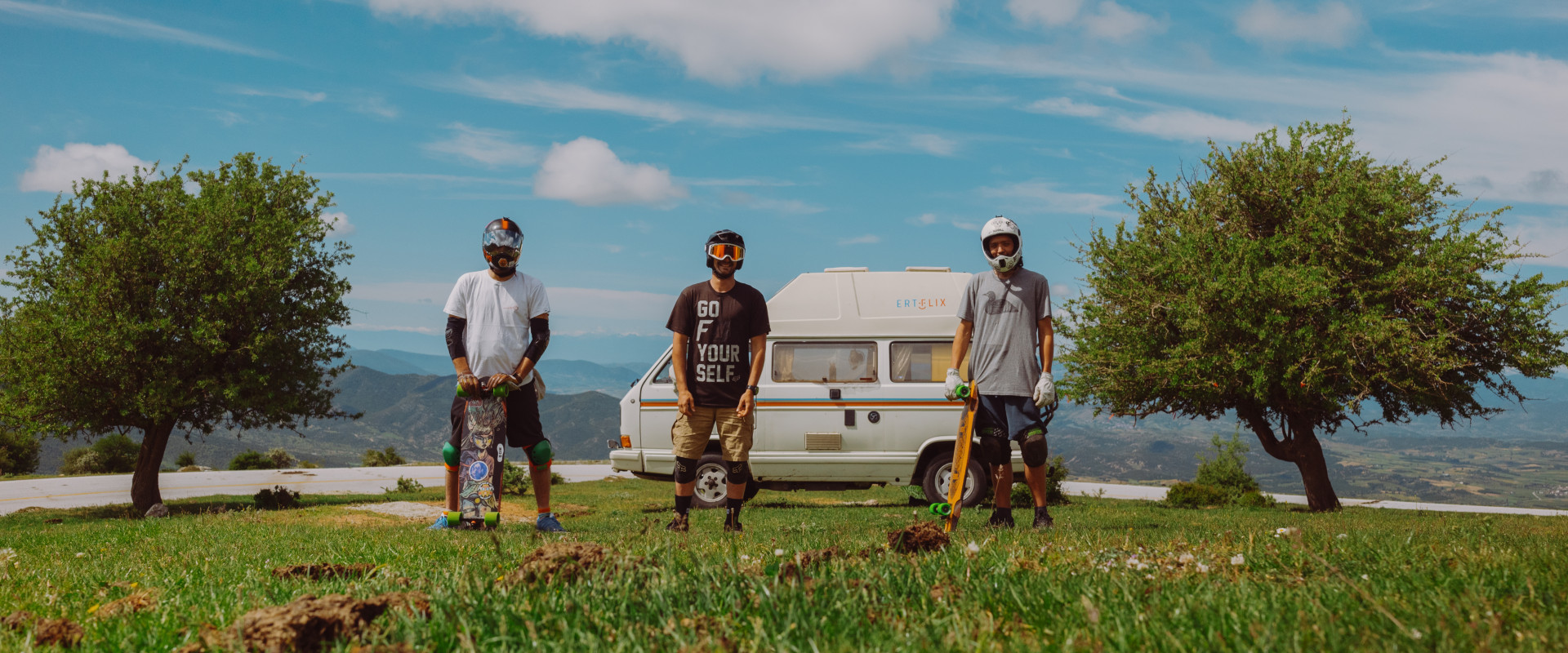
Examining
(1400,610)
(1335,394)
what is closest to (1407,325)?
(1335,394)

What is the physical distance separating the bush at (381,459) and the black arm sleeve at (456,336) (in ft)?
90.2

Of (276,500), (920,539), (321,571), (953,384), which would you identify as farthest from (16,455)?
(920,539)

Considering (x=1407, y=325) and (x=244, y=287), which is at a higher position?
(x=244, y=287)

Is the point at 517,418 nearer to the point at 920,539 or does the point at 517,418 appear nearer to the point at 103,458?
the point at 920,539

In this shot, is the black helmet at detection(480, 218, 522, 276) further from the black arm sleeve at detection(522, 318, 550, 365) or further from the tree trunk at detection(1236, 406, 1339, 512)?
the tree trunk at detection(1236, 406, 1339, 512)

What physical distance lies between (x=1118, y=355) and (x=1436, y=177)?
18.1 feet

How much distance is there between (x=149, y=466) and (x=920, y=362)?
43.5 feet

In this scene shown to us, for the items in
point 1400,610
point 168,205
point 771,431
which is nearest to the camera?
point 1400,610

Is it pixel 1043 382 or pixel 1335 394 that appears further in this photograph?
pixel 1335 394

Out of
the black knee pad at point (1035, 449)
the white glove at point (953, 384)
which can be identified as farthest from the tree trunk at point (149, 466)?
the black knee pad at point (1035, 449)

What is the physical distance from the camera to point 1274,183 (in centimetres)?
1367

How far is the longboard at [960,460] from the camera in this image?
18.8ft

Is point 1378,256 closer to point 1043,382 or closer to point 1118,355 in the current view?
point 1118,355

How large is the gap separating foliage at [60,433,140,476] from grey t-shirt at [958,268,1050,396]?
29537mm
